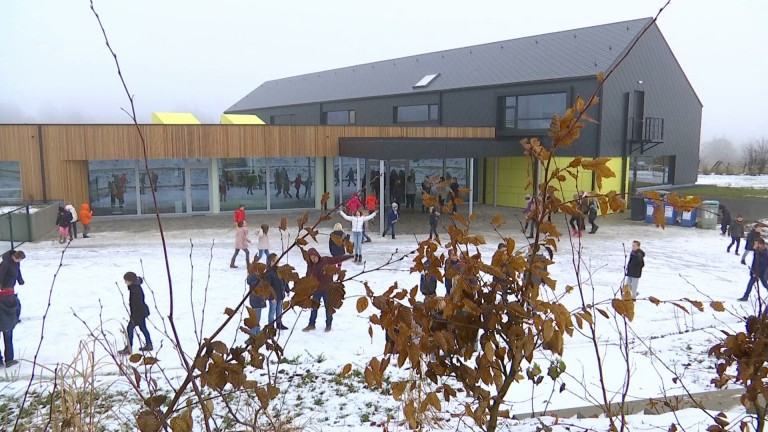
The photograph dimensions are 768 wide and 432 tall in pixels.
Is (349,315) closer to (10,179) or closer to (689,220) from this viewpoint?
(689,220)

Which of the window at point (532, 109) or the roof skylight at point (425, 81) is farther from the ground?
the roof skylight at point (425, 81)

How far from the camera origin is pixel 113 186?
21.7m

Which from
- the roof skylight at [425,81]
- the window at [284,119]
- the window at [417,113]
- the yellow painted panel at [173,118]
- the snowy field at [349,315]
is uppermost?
the roof skylight at [425,81]

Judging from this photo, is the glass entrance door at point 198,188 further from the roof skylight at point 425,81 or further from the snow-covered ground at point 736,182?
the snow-covered ground at point 736,182

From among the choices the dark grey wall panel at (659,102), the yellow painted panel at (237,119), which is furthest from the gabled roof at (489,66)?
the yellow painted panel at (237,119)

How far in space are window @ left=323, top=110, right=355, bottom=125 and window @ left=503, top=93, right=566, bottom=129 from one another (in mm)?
11448

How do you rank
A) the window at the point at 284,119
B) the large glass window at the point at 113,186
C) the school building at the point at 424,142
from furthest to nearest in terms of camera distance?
the window at the point at 284,119
the large glass window at the point at 113,186
the school building at the point at 424,142

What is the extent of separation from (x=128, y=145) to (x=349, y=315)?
537 inches

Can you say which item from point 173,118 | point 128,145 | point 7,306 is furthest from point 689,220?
point 173,118

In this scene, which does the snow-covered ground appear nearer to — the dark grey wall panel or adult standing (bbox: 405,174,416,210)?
the dark grey wall panel

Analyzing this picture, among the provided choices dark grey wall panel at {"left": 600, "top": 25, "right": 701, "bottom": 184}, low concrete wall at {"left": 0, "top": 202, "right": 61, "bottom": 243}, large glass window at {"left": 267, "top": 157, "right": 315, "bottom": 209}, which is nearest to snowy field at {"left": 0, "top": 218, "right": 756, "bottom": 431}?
low concrete wall at {"left": 0, "top": 202, "right": 61, "bottom": 243}

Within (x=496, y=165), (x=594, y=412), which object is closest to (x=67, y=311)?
(x=594, y=412)

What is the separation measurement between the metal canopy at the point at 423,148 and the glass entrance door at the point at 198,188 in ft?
17.5

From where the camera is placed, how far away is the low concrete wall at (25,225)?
52.5 feet
